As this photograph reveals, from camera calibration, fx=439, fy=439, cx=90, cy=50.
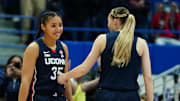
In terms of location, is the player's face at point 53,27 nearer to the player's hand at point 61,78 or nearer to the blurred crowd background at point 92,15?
the player's hand at point 61,78

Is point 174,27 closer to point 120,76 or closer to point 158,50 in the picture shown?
point 158,50

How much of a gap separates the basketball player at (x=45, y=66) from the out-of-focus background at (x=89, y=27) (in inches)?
199

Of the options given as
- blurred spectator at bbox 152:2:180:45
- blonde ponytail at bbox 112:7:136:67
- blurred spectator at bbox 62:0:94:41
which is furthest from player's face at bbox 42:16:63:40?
blurred spectator at bbox 152:2:180:45

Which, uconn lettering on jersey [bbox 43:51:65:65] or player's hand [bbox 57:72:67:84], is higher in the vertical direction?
uconn lettering on jersey [bbox 43:51:65:65]

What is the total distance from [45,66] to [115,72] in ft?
2.84

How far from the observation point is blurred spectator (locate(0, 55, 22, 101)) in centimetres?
704

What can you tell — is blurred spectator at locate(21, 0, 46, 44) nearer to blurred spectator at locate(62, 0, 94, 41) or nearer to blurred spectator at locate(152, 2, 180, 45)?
blurred spectator at locate(62, 0, 94, 41)

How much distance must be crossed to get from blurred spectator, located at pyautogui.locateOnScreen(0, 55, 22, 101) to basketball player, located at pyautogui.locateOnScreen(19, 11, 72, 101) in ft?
5.69

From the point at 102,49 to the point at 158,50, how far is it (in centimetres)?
628

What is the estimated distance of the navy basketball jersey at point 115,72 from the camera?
4914mm

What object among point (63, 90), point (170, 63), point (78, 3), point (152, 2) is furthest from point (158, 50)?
point (63, 90)

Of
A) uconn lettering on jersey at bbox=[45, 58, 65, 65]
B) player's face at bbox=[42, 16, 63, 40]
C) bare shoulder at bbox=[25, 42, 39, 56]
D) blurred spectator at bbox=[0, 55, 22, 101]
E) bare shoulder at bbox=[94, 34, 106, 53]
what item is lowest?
blurred spectator at bbox=[0, 55, 22, 101]

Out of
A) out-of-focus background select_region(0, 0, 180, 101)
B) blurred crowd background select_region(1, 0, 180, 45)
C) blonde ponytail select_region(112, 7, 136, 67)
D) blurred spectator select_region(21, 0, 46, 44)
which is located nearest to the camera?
blonde ponytail select_region(112, 7, 136, 67)

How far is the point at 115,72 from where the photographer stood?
16.1ft
